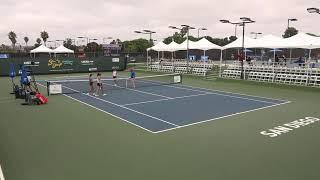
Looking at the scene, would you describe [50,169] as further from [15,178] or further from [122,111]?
[122,111]

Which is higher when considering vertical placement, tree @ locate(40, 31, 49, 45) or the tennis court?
tree @ locate(40, 31, 49, 45)

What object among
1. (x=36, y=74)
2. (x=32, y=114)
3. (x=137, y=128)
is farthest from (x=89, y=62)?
(x=137, y=128)

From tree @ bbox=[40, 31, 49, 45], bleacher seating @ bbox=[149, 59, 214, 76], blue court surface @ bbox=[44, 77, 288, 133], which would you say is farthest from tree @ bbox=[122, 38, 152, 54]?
blue court surface @ bbox=[44, 77, 288, 133]

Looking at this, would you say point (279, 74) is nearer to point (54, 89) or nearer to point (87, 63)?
point (54, 89)

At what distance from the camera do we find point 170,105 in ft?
60.7

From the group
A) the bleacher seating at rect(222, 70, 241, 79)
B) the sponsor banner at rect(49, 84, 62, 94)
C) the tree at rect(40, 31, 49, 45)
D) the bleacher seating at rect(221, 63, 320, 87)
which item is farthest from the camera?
the tree at rect(40, 31, 49, 45)

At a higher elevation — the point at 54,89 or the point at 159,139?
the point at 54,89

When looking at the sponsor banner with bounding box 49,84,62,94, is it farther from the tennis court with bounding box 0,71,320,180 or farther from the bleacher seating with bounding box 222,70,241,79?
the bleacher seating with bounding box 222,70,241,79

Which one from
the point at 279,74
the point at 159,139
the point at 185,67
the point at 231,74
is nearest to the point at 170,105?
the point at 159,139

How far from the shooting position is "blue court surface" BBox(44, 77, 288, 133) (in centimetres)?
1452

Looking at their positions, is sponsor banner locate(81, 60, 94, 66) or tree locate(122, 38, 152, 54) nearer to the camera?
sponsor banner locate(81, 60, 94, 66)

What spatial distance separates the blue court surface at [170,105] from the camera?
572 inches

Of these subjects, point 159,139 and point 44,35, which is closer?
point 159,139

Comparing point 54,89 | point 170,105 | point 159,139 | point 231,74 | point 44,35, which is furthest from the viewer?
point 44,35
